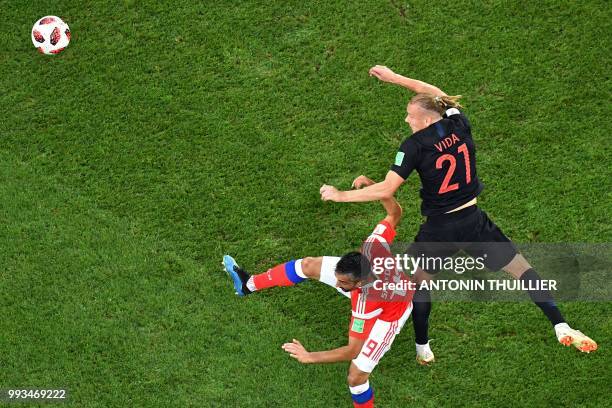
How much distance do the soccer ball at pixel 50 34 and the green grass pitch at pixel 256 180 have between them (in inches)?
9.2

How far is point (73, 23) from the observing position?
10.6 m

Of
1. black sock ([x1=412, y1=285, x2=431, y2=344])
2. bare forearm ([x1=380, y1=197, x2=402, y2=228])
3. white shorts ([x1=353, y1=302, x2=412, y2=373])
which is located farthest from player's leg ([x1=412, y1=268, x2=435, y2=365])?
bare forearm ([x1=380, y1=197, x2=402, y2=228])

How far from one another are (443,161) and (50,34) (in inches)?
211

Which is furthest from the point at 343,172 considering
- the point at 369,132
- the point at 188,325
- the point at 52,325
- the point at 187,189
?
the point at 52,325

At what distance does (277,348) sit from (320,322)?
0.56 m

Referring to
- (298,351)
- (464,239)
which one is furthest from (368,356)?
(464,239)

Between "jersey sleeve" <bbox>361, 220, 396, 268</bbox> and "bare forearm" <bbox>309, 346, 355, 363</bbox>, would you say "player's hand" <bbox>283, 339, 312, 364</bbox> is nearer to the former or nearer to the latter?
"bare forearm" <bbox>309, 346, 355, 363</bbox>

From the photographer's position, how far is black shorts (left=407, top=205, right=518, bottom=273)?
7.88m

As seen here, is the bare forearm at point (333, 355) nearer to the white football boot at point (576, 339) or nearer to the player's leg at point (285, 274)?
the player's leg at point (285, 274)

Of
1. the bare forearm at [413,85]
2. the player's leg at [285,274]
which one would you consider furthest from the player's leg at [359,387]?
the bare forearm at [413,85]

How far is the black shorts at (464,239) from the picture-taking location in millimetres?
7883

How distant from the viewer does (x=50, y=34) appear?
10102 mm

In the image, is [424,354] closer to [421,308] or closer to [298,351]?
[421,308]

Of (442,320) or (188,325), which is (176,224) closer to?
(188,325)
